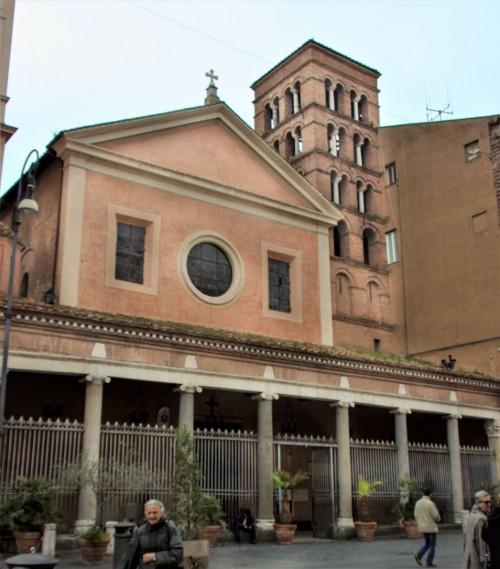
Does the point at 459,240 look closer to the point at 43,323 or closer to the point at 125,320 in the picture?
the point at 125,320

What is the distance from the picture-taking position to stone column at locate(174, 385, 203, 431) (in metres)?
17.4

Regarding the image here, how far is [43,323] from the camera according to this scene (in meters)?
15.8

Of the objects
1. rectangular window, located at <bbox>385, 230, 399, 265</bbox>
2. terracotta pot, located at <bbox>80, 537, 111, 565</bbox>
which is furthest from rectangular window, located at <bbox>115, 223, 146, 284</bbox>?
rectangular window, located at <bbox>385, 230, 399, 265</bbox>

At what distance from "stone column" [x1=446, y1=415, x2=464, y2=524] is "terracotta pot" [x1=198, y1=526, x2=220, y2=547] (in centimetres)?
898

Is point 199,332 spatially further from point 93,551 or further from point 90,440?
point 93,551

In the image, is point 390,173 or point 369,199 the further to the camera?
point 390,173

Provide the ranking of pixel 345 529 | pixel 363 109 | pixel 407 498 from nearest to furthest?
pixel 345 529 < pixel 407 498 < pixel 363 109

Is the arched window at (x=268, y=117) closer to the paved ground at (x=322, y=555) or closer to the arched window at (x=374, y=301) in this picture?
the arched window at (x=374, y=301)

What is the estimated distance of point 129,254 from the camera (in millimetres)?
20438

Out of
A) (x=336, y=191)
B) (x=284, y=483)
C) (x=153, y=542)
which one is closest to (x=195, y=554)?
(x=284, y=483)

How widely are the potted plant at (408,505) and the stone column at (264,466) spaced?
4.03 metres

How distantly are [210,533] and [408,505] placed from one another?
6600 millimetres

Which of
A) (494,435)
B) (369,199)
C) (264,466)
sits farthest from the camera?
(369,199)

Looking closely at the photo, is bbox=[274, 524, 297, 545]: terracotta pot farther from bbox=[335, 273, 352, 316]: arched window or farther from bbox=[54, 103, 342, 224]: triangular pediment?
bbox=[335, 273, 352, 316]: arched window
